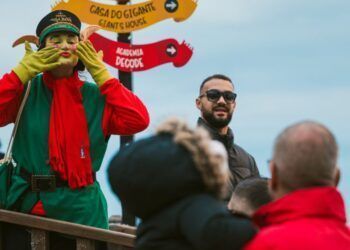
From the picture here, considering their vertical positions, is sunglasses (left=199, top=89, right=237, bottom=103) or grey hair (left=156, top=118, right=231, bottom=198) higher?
sunglasses (left=199, top=89, right=237, bottom=103)

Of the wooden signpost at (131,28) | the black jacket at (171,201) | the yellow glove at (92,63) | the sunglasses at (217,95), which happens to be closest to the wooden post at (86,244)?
the yellow glove at (92,63)

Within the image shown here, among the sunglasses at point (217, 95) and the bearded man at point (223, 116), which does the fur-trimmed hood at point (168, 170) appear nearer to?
the bearded man at point (223, 116)

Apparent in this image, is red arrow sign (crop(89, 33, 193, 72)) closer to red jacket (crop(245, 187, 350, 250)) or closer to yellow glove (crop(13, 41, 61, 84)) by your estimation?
yellow glove (crop(13, 41, 61, 84))

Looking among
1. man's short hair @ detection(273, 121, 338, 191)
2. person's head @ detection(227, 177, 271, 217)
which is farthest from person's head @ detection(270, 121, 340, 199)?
person's head @ detection(227, 177, 271, 217)

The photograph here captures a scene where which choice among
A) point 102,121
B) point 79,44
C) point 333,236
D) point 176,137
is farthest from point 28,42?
point 333,236

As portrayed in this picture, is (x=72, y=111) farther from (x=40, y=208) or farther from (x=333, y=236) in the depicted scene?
(x=333, y=236)

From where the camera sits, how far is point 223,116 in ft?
16.9

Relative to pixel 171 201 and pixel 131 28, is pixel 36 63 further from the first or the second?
pixel 131 28

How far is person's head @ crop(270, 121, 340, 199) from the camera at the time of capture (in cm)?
222

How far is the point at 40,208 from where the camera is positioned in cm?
452

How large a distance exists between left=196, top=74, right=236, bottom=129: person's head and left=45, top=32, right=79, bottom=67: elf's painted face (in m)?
0.93

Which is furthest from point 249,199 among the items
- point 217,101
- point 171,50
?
point 171,50

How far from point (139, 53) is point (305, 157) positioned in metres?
7.63

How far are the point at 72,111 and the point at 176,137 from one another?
2.35m
